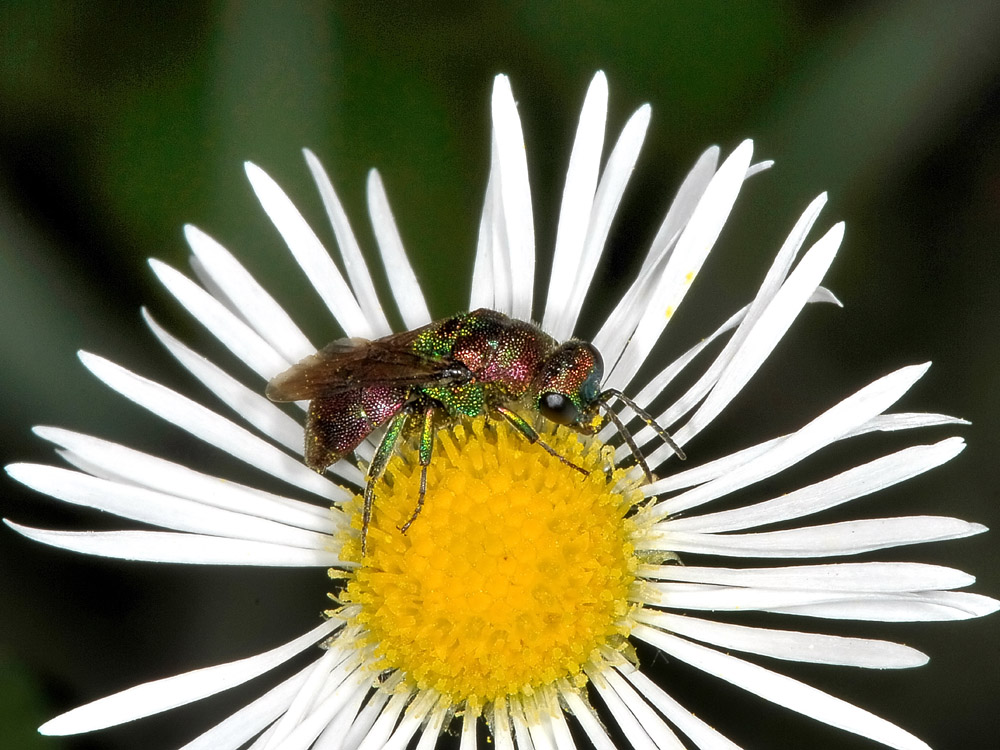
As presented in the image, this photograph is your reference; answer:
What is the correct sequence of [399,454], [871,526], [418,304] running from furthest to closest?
[418,304]
[399,454]
[871,526]

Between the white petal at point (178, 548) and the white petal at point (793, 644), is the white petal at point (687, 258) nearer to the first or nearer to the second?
the white petal at point (793, 644)

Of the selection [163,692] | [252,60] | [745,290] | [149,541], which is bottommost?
[163,692]

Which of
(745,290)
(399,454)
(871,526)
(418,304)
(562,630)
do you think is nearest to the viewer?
(871,526)

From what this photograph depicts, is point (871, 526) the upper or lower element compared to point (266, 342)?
lower

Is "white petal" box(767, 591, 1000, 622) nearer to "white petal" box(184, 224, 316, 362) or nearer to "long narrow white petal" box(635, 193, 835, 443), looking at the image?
"long narrow white petal" box(635, 193, 835, 443)

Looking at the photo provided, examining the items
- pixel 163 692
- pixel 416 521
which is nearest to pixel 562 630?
pixel 416 521

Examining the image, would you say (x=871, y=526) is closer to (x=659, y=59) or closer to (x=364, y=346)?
(x=364, y=346)

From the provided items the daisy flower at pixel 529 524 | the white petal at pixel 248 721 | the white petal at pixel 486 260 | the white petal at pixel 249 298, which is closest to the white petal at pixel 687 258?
the daisy flower at pixel 529 524

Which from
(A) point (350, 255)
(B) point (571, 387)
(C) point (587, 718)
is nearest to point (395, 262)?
(A) point (350, 255)
